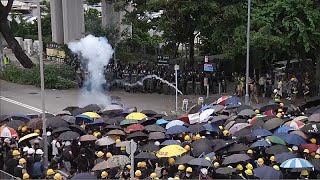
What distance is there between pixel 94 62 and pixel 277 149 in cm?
1797

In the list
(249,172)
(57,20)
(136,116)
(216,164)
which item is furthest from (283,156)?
(57,20)

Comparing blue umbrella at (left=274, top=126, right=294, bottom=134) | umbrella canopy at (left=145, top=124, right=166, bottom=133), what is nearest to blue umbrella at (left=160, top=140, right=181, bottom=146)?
umbrella canopy at (left=145, top=124, right=166, bottom=133)

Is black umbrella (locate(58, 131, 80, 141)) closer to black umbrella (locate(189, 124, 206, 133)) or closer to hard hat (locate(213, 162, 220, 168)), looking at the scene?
black umbrella (locate(189, 124, 206, 133))

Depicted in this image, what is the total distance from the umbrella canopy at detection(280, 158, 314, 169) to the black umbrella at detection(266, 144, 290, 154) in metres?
1.03

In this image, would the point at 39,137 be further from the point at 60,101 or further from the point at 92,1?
the point at 92,1

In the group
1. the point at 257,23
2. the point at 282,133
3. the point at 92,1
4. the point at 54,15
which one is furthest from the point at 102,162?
the point at 54,15

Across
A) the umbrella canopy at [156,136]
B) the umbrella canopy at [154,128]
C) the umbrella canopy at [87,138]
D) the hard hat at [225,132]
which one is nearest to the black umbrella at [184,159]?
the umbrella canopy at [156,136]

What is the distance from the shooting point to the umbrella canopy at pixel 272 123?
15.7 metres

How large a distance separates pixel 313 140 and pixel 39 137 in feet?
25.1

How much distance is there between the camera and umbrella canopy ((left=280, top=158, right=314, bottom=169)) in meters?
12.5

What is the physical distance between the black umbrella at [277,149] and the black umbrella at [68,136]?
17.2 feet

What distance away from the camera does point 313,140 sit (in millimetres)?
14938

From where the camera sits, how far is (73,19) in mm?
42344

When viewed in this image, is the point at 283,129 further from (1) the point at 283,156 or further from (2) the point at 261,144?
(1) the point at 283,156
